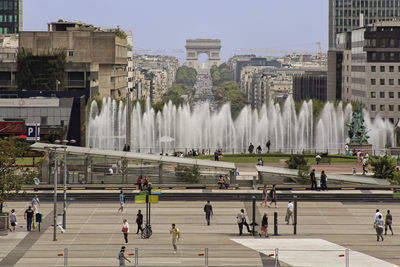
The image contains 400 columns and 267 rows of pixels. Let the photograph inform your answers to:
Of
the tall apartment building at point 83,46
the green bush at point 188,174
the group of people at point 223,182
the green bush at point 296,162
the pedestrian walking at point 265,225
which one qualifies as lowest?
the pedestrian walking at point 265,225

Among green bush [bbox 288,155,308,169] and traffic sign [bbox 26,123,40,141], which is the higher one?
traffic sign [bbox 26,123,40,141]

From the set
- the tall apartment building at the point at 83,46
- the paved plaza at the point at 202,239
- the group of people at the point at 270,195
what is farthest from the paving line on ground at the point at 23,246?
the tall apartment building at the point at 83,46

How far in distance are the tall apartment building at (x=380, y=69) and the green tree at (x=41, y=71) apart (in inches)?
1924

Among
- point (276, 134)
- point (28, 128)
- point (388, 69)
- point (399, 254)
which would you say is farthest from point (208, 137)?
point (399, 254)

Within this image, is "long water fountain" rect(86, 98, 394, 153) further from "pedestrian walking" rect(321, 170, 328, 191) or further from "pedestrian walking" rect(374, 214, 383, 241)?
"pedestrian walking" rect(374, 214, 383, 241)

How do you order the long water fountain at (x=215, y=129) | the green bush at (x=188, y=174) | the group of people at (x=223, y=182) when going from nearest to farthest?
the group of people at (x=223, y=182) < the green bush at (x=188, y=174) < the long water fountain at (x=215, y=129)

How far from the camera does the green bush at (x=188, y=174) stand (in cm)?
6700

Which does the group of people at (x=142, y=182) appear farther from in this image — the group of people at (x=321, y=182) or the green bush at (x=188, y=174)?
the group of people at (x=321, y=182)

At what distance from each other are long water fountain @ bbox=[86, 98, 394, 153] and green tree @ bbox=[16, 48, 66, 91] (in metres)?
8.33

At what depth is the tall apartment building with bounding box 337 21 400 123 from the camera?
148125 millimetres

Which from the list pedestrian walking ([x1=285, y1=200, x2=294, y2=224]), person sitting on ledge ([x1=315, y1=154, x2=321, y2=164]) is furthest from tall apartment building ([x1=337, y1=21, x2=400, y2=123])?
pedestrian walking ([x1=285, y1=200, x2=294, y2=224])

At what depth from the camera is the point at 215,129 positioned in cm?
11944

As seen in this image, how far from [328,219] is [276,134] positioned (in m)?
61.2

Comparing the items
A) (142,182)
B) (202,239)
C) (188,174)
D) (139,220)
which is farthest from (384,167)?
(139,220)
